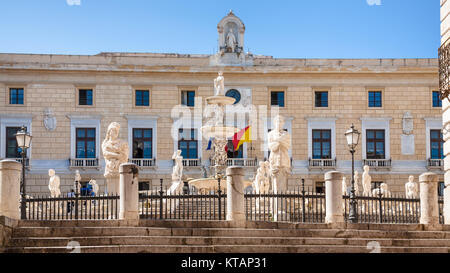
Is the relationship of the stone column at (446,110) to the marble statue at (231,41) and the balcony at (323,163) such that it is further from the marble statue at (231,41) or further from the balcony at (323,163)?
the marble statue at (231,41)

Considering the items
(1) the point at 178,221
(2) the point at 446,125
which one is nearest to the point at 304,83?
(2) the point at 446,125

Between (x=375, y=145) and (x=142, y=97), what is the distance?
14.2 meters

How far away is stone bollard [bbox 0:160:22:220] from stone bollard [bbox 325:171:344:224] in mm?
7374

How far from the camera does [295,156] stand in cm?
4594

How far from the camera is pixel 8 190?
17844mm

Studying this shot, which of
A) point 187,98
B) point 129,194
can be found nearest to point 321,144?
point 187,98

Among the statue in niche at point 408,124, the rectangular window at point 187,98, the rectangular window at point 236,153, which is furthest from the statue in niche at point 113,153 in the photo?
the statue in niche at point 408,124

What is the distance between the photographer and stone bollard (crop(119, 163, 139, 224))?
1786 centimetres

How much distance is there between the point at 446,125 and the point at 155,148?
87.1 ft

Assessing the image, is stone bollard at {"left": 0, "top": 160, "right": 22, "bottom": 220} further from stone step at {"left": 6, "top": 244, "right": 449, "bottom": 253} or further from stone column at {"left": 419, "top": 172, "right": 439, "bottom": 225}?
stone column at {"left": 419, "top": 172, "right": 439, "bottom": 225}

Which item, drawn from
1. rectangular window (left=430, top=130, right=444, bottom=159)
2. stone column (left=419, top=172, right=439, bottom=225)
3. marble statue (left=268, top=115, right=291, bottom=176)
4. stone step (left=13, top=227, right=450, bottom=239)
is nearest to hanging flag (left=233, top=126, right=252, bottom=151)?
rectangular window (left=430, top=130, right=444, bottom=159)
